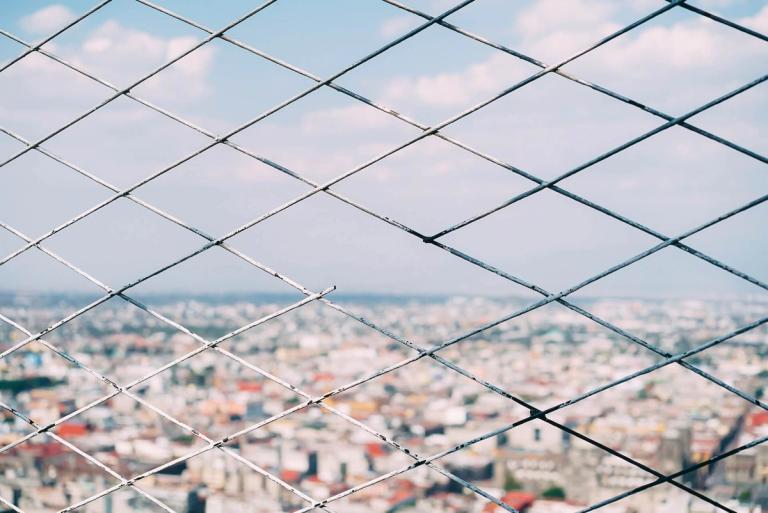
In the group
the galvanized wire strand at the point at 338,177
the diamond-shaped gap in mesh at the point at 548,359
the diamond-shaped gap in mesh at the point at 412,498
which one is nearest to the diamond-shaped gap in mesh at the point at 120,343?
the diamond-shaped gap in mesh at the point at 412,498

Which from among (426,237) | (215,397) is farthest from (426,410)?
(426,237)

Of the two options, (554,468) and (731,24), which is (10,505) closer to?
(731,24)

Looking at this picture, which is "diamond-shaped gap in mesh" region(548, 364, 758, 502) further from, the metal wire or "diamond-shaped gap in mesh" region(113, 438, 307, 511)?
the metal wire

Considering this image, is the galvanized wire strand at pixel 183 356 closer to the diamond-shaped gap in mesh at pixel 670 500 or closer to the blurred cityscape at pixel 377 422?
the blurred cityscape at pixel 377 422

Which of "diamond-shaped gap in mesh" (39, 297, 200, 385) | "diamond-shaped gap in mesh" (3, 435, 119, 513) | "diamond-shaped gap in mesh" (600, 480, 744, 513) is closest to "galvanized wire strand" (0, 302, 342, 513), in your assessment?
"diamond-shaped gap in mesh" (3, 435, 119, 513)

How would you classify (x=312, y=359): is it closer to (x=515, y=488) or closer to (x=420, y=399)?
(x=420, y=399)

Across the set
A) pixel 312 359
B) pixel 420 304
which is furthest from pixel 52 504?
pixel 420 304
